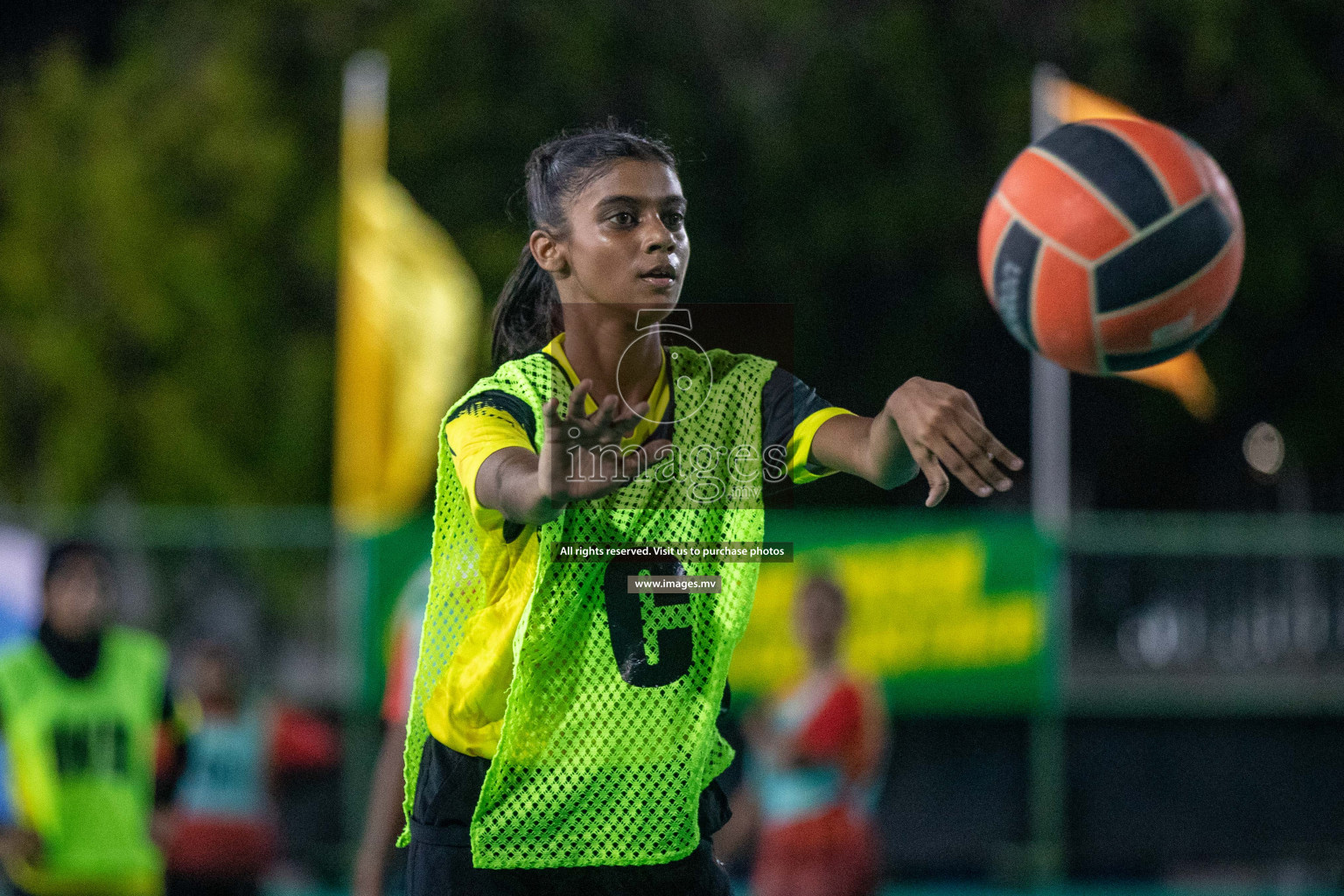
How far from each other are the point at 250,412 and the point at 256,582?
21.2 feet

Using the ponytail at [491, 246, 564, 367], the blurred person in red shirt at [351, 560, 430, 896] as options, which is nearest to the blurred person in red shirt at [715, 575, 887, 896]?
the blurred person in red shirt at [351, 560, 430, 896]

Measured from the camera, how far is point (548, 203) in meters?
3.06

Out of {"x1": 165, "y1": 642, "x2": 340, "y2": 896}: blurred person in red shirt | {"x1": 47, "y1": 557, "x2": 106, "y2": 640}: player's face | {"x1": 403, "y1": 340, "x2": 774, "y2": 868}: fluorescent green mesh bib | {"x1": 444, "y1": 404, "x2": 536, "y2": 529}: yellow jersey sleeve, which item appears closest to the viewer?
{"x1": 444, "y1": 404, "x2": 536, "y2": 529}: yellow jersey sleeve

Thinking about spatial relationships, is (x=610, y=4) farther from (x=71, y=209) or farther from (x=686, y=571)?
(x=686, y=571)

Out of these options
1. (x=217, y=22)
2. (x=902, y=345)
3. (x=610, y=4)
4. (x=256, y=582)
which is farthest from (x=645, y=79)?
(x=256, y=582)

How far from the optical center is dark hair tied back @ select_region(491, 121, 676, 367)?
2.98m

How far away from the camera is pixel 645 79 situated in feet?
56.5

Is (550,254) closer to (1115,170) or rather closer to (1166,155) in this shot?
(1115,170)

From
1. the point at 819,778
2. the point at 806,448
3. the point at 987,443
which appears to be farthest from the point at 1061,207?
the point at 819,778

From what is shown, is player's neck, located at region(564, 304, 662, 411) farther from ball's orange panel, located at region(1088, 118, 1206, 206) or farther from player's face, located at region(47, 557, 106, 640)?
player's face, located at region(47, 557, 106, 640)

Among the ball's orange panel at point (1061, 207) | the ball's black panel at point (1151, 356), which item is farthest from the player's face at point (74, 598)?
the ball's black panel at point (1151, 356)

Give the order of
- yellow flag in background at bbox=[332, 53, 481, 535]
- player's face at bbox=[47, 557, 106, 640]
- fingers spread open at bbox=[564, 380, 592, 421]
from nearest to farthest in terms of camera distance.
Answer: fingers spread open at bbox=[564, 380, 592, 421], player's face at bbox=[47, 557, 106, 640], yellow flag in background at bbox=[332, 53, 481, 535]

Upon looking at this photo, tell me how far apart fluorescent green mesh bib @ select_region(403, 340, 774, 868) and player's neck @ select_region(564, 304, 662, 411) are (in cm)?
6

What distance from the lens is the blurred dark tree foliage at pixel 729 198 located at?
16.9 metres
